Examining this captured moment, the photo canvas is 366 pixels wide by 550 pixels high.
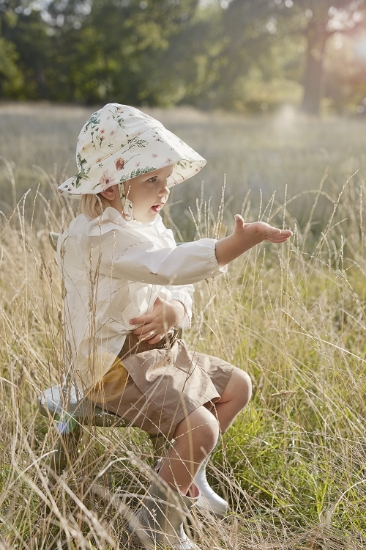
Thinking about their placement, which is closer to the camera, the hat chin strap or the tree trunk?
the hat chin strap

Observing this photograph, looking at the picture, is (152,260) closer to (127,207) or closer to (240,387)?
(127,207)

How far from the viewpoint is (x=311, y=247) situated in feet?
13.4

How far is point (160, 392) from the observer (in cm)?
171

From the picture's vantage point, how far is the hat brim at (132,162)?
5.74ft

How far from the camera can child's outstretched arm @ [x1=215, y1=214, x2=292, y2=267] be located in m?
1.49

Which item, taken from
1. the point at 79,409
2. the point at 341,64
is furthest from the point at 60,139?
the point at 341,64

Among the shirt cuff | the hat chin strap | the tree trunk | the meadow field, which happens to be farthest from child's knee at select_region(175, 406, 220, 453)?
the tree trunk

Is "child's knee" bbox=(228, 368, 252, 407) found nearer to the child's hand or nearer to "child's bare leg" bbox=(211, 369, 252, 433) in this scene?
"child's bare leg" bbox=(211, 369, 252, 433)

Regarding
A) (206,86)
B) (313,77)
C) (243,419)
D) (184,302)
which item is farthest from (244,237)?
(206,86)

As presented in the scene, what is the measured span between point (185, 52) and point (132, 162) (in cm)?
2214

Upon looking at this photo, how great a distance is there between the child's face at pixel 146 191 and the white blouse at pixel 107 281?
4cm

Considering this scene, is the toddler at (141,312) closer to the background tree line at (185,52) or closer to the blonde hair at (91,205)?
the blonde hair at (91,205)

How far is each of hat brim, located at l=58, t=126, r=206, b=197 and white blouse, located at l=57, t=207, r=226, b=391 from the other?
9 cm

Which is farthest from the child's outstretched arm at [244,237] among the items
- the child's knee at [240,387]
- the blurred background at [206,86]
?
the blurred background at [206,86]
